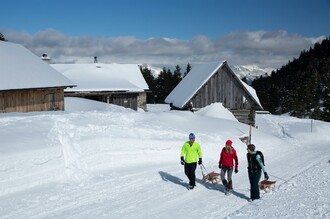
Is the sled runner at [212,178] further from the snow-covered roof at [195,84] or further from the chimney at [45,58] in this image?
the chimney at [45,58]

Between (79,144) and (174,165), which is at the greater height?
(79,144)


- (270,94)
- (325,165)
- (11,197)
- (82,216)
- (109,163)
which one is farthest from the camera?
(270,94)

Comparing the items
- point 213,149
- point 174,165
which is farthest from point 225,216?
point 213,149

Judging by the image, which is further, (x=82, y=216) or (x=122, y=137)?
(x=122, y=137)

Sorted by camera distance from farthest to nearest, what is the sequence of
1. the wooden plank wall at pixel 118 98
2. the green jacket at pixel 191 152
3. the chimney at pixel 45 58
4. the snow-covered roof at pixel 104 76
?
the chimney at pixel 45 58, the snow-covered roof at pixel 104 76, the wooden plank wall at pixel 118 98, the green jacket at pixel 191 152

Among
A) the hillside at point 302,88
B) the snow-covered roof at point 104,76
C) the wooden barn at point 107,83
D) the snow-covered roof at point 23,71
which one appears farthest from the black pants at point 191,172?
the hillside at point 302,88

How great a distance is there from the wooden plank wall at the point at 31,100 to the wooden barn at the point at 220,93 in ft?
31.4

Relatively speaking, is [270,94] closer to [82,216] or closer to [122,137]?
[122,137]

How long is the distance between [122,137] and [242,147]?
743 centimetres

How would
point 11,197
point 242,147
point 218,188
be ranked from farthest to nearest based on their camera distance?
1. point 242,147
2. point 218,188
3. point 11,197

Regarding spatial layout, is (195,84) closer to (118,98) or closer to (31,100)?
Answer: (31,100)

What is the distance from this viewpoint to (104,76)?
42531mm

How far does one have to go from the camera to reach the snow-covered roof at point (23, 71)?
20.7 metres

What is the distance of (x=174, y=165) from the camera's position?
48.1 ft
